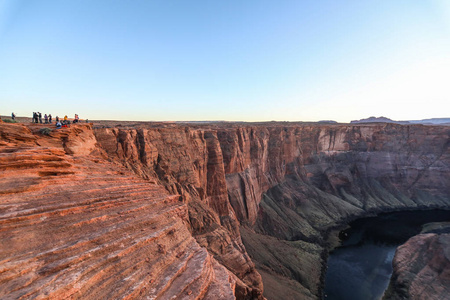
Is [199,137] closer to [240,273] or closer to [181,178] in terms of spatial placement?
[181,178]

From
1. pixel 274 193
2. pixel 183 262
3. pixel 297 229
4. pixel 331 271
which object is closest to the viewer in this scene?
pixel 183 262

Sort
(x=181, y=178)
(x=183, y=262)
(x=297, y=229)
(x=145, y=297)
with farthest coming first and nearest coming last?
(x=297, y=229)
(x=181, y=178)
(x=183, y=262)
(x=145, y=297)

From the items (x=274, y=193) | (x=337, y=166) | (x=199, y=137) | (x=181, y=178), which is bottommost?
(x=274, y=193)

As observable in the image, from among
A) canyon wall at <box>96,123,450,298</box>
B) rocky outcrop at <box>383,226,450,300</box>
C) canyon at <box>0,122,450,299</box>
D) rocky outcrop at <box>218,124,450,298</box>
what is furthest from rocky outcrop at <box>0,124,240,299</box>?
rocky outcrop at <box>383,226,450,300</box>

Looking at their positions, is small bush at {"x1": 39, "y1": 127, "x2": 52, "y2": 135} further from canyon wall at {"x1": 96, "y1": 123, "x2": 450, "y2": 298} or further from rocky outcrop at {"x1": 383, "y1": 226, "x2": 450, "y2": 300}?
rocky outcrop at {"x1": 383, "y1": 226, "x2": 450, "y2": 300}

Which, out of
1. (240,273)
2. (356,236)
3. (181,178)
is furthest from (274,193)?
(240,273)

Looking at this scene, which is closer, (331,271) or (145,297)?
(145,297)

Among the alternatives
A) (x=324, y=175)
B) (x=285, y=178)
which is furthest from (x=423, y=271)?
(x=324, y=175)
